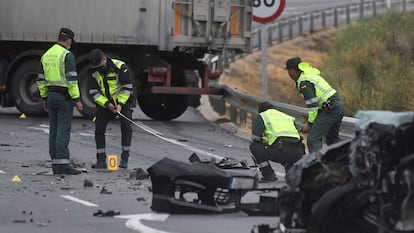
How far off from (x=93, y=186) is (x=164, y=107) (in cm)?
968

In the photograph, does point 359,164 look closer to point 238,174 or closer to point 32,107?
point 238,174

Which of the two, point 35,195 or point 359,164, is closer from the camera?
point 359,164

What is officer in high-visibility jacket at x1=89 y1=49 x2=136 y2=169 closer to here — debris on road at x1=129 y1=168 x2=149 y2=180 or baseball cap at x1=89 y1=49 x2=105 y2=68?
baseball cap at x1=89 y1=49 x2=105 y2=68

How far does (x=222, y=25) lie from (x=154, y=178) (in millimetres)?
10926

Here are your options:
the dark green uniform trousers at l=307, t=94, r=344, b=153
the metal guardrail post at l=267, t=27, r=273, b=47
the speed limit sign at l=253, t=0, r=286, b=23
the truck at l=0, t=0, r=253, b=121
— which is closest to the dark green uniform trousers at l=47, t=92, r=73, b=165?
the dark green uniform trousers at l=307, t=94, r=344, b=153

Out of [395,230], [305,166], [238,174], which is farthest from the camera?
[238,174]

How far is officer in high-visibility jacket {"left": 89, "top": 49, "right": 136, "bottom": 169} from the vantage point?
44.7 ft

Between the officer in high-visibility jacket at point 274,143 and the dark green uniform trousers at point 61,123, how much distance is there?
2367 mm

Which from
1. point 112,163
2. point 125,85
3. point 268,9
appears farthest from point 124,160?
point 268,9

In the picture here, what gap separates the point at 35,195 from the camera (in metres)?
11.3

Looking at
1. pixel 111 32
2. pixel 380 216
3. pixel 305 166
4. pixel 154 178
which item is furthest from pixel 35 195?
pixel 111 32

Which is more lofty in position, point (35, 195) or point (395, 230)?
point (395, 230)

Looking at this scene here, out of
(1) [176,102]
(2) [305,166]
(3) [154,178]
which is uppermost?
(2) [305,166]

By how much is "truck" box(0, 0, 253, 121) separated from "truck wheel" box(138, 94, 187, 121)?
0.86 ft
